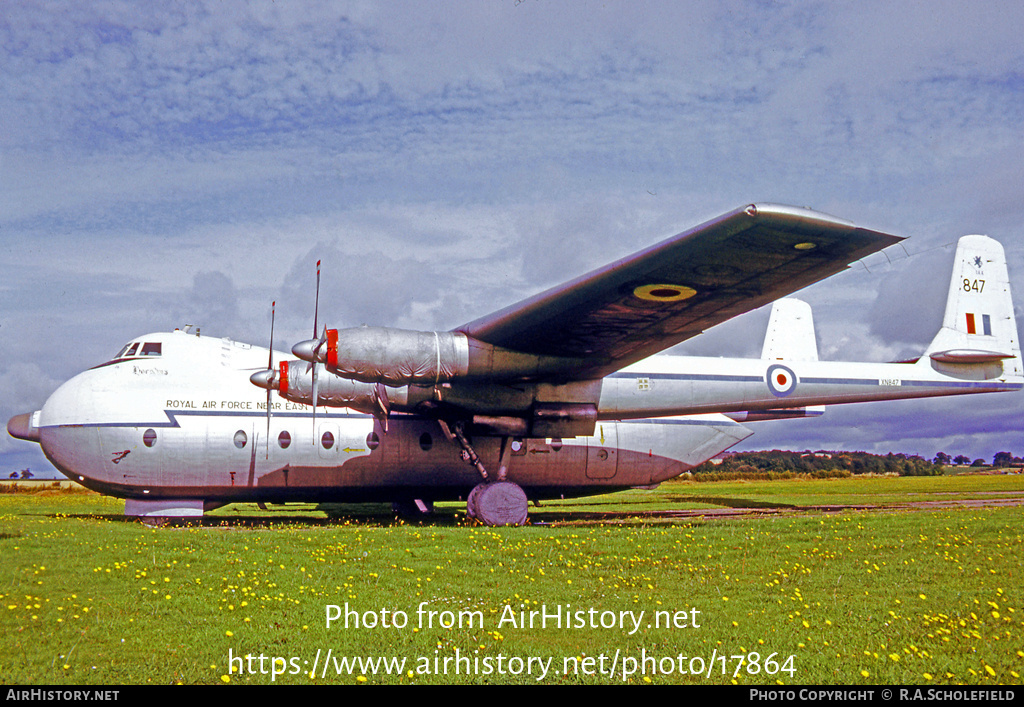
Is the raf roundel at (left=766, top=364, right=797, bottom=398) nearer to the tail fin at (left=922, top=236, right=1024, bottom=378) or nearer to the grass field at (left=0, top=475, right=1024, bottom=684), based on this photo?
the tail fin at (left=922, top=236, right=1024, bottom=378)

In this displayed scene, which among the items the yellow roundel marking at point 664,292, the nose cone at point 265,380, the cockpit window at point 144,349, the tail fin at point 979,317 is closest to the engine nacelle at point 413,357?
the nose cone at point 265,380

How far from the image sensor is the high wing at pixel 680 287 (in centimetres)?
1002

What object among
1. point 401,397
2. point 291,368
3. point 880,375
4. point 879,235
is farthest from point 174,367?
point 880,375

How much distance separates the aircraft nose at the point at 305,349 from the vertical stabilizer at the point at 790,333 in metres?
16.4

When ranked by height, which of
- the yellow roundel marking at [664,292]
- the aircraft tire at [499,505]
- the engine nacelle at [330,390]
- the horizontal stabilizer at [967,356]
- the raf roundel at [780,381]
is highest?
the yellow roundel marking at [664,292]

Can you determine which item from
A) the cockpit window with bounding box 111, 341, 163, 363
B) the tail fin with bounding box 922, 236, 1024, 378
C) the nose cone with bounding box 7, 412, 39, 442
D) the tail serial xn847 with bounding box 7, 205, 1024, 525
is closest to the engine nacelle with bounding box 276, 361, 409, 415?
the tail serial xn847 with bounding box 7, 205, 1024, 525

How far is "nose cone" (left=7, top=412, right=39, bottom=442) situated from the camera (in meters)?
17.8

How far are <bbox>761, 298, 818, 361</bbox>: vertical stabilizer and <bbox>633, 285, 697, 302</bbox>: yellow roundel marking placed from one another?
1269 centimetres

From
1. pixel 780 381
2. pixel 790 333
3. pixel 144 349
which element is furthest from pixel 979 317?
pixel 144 349

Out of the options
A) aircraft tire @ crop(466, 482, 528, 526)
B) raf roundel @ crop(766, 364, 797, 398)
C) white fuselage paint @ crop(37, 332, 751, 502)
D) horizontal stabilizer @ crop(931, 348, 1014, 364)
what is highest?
horizontal stabilizer @ crop(931, 348, 1014, 364)

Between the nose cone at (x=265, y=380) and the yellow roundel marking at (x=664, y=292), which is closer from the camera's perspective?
the yellow roundel marking at (x=664, y=292)

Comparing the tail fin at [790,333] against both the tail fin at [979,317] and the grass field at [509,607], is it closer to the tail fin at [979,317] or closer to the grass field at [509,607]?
the tail fin at [979,317]

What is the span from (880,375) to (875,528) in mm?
7867
